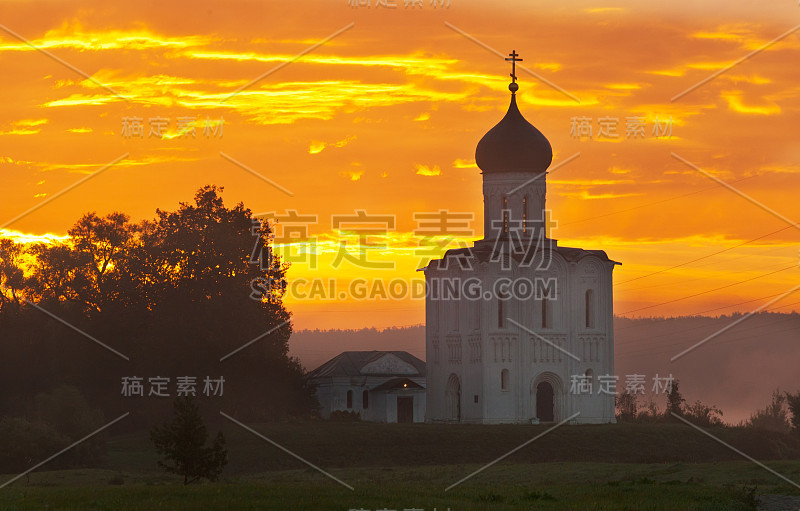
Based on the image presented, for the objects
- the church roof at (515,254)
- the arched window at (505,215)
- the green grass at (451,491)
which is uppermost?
the arched window at (505,215)

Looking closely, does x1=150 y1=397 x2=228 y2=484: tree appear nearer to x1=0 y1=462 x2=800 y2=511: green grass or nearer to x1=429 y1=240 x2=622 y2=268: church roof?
x1=0 y1=462 x2=800 y2=511: green grass

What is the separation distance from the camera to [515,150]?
208 ft

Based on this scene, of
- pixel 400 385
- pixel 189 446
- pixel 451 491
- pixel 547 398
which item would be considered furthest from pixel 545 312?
pixel 189 446

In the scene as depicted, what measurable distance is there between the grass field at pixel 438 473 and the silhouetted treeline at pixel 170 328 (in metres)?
3.17

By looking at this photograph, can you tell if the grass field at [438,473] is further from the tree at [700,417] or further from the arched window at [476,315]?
the arched window at [476,315]

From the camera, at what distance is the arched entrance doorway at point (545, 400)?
208 feet

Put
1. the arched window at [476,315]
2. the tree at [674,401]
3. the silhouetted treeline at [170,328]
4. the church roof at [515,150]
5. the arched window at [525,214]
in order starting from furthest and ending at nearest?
the tree at [674,401] → the arched window at [525,214] → the church roof at [515,150] → the arched window at [476,315] → the silhouetted treeline at [170,328]

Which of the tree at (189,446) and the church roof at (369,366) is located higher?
the church roof at (369,366)

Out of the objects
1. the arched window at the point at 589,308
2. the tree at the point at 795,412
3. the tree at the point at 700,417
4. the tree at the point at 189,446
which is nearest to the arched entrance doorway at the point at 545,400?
the arched window at the point at 589,308

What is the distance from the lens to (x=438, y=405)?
2596 inches

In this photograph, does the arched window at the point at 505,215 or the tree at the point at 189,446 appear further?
the arched window at the point at 505,215

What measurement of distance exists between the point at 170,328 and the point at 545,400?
18130 millimetres

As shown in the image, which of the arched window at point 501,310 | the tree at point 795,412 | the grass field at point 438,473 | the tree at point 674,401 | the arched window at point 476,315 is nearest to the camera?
the grass field at point 438,473

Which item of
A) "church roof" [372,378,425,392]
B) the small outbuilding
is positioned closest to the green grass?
"church roof" [372,378,425,392]
